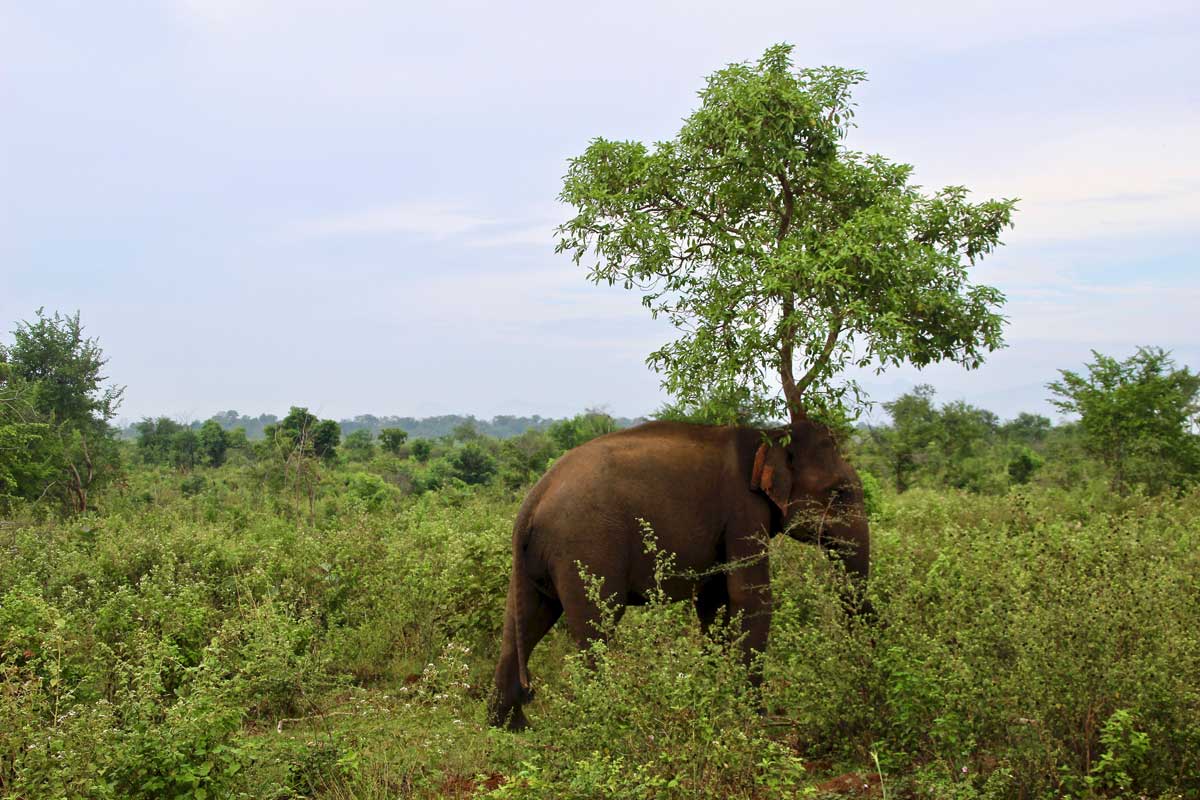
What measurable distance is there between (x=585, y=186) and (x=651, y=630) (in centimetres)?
510

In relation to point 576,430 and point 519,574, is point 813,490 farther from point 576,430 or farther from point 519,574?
point 576,430

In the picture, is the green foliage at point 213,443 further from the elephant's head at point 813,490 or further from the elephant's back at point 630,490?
the elephant's head at point 813,490

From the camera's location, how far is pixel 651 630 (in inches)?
220

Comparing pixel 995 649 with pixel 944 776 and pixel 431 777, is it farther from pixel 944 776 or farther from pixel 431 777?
pixel 431 777

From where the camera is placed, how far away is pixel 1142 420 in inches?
Result: 797

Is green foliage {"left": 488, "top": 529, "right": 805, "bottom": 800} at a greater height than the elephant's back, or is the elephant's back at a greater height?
the elephant's back

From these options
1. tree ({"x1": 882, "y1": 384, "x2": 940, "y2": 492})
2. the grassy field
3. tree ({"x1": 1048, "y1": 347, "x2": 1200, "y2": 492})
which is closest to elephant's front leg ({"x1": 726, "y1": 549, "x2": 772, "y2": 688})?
the grassy field

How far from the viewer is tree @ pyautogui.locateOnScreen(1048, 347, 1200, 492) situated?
1964 cm

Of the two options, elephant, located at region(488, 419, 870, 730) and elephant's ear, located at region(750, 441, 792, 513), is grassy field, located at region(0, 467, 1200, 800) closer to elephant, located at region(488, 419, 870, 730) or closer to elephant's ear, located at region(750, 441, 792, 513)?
elephant, located at region(488, 419, 870, 730)

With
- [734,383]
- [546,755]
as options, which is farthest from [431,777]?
[734,383]

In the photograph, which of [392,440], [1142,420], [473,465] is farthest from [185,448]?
[1142,420]

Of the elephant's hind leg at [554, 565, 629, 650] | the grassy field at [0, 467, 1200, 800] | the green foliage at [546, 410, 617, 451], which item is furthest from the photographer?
the green foliage at [546, 410, 617, 451]

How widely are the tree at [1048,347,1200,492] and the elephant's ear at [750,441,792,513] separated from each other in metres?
14.0

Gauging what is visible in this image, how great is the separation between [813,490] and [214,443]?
3837 cm
